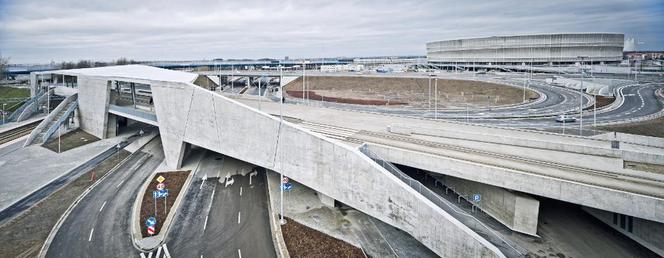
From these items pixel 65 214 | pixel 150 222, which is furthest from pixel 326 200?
pixel 65 214

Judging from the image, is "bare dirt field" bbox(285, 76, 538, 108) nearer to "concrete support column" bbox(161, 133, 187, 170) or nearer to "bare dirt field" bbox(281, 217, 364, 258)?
"concrete support column" bbox(161, 133, 187, 170)

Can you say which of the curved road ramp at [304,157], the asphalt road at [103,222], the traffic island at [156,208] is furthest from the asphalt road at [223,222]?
the asphalt road at [103,222]

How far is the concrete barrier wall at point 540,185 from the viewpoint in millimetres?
17750

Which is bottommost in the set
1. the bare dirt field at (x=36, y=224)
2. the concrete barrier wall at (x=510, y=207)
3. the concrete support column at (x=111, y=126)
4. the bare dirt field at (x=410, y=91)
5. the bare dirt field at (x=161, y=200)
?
the bare dirt field at (x=36, y=224)

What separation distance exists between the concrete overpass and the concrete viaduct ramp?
0.21 ft

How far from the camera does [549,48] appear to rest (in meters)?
114

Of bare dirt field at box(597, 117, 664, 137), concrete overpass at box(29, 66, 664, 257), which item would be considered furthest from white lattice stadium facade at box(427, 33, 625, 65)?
concrete overpass at box(29, 66, 664, 257)

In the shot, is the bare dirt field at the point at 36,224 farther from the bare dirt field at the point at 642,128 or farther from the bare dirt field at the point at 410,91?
the bare dirt field at the point at 642,128

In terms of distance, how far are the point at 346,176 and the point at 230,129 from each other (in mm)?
12147

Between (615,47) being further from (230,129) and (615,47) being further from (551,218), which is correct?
(230,129)

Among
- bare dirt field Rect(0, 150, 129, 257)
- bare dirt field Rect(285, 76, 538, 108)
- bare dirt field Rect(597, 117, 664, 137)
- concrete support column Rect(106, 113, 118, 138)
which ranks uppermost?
bare dirt field Rect(285, 76, 538, 108)

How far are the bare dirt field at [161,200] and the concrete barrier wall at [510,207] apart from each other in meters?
20.2

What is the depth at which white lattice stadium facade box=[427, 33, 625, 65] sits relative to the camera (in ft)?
363

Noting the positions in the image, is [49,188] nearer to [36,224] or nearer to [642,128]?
[36,224]
